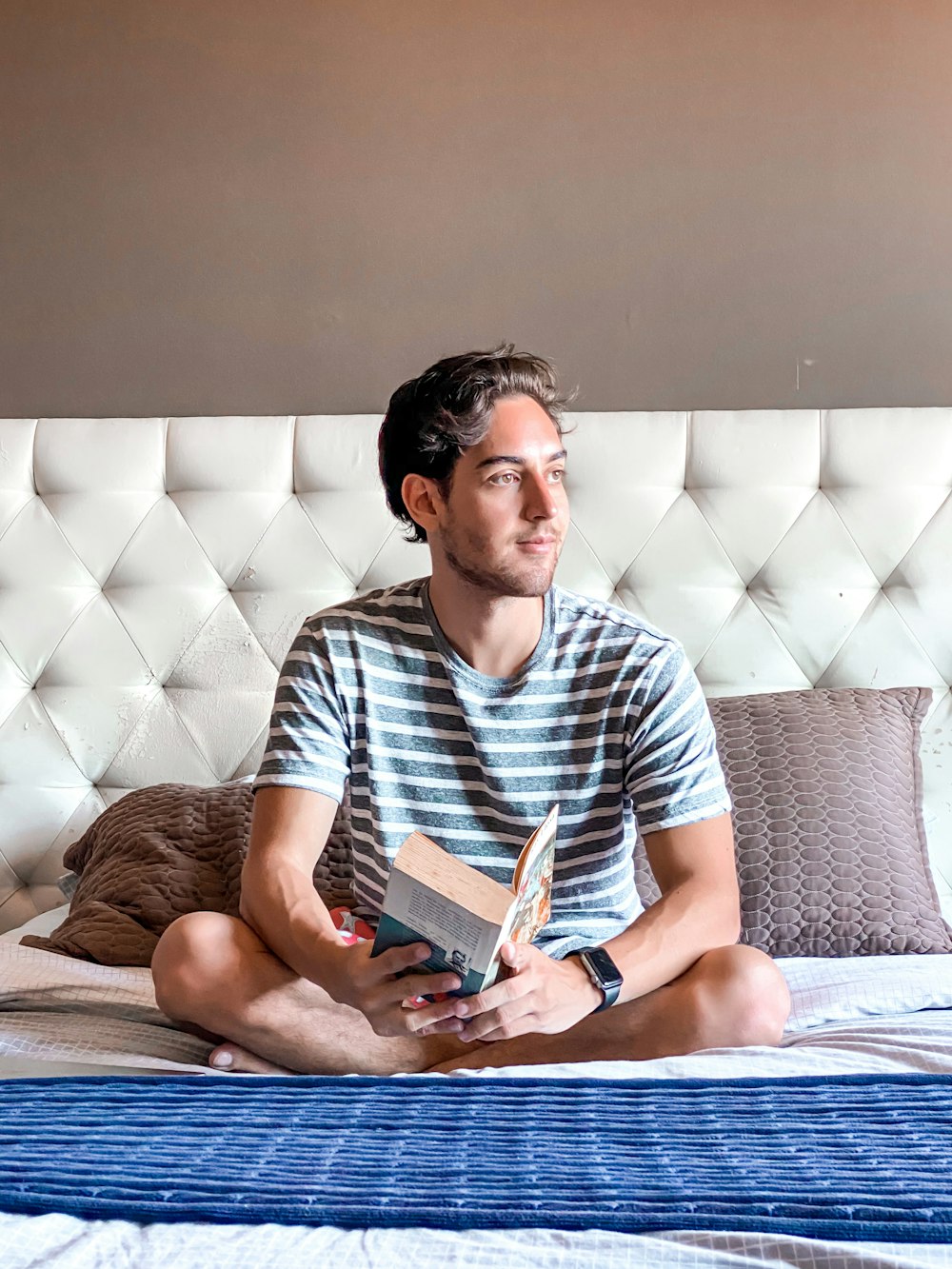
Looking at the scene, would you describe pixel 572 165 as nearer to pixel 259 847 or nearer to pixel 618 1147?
pixel 259 847

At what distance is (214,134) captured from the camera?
250 cm

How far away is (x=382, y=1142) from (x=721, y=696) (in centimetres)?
126

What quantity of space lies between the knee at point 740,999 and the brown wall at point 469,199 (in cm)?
129

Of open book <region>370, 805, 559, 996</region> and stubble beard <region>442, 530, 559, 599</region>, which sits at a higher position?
stubble beard <region>442, 530, 559, 599</region>

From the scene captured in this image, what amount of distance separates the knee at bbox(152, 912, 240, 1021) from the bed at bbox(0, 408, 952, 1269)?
215 millimetres

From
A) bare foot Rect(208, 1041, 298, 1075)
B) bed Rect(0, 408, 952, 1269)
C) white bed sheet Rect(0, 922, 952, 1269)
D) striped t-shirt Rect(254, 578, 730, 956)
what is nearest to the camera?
white bed sheet Rect(0, 922, 952, 1269)

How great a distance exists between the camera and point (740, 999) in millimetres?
1409

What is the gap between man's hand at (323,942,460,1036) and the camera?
3.93 ft

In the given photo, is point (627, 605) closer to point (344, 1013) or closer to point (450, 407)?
point (450, 407)

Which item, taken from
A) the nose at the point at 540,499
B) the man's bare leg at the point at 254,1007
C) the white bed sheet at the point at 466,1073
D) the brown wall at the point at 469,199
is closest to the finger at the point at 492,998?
the white bed sheet at the point at 466,1073

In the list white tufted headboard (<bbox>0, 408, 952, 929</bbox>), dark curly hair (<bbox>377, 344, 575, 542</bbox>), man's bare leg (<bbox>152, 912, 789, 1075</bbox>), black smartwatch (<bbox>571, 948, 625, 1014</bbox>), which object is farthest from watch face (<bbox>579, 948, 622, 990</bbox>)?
white tufted headboard (<bbox>0, 408, 952, 929</bbox>)

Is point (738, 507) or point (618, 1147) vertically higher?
point (738, 507)

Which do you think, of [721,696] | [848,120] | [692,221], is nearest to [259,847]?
[721,696]

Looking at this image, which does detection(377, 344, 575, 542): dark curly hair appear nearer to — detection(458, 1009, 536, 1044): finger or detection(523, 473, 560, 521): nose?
detection(523, 473, 560, 521): nose
